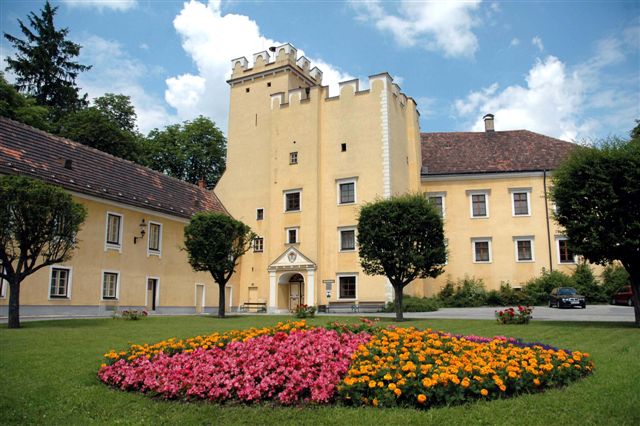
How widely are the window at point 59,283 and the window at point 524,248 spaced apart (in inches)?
1174

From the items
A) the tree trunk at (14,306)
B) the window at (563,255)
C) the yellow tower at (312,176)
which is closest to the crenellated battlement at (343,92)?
the yellow tower at (312,176)

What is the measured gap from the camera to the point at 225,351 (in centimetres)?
870

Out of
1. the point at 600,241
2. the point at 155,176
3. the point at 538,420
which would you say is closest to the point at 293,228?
the point at 155,176

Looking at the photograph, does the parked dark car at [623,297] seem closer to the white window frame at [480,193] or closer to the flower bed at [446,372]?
the white window frame at [480,193]

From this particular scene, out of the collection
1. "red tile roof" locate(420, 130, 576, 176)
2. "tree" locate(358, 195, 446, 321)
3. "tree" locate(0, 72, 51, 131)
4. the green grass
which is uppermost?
"tree" locate(0, 72, 51, 131)

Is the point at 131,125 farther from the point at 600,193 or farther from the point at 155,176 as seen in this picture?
the point at 600,193

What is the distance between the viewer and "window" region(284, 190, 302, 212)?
37.8m

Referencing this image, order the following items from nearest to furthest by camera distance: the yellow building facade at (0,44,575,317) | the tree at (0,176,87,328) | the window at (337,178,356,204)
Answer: the tree at (0,176,87,328), the yellow building facade at (0,44,575,317), the window at (337,178,356,204)

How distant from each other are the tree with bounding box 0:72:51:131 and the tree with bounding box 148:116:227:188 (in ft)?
41.7

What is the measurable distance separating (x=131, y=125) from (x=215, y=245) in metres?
30.0

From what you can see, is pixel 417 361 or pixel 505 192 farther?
pixel 505 192

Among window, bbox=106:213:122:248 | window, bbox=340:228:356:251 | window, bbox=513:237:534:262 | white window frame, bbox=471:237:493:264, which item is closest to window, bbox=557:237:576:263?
window, bbox=513:237:534:262

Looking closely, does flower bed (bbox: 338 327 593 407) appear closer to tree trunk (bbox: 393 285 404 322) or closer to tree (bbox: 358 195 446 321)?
tree trunk (bbox: 393 285 404 322)

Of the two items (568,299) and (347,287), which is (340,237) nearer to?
(347,287)
